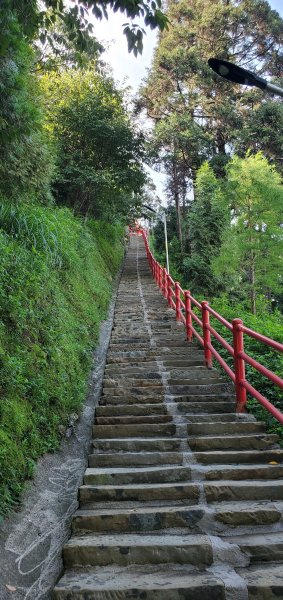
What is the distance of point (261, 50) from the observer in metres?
23.8

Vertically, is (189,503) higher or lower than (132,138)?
lower

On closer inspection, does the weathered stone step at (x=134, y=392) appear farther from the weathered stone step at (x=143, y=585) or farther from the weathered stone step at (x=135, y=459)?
the weathered stone step at (x=143, y=585)

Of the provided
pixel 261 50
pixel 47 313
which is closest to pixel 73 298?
pixel 47 313

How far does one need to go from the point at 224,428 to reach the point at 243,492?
95 cm

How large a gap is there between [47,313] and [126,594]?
11.2 feet

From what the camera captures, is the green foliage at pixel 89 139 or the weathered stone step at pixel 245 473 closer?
the weathered stone step at pixel 245 473

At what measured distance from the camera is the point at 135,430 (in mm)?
3912

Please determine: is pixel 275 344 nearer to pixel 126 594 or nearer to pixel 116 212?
pixel 126 594

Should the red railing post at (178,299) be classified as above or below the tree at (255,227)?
below

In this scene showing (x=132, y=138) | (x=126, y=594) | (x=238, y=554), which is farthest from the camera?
(x=132, y=138)

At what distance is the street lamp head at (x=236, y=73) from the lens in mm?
3613

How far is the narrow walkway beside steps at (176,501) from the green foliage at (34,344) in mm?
503

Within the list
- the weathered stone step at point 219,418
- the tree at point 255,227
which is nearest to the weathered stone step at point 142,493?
the weathered stone step at point 219,418

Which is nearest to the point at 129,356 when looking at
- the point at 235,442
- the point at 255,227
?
the point at 235,442
